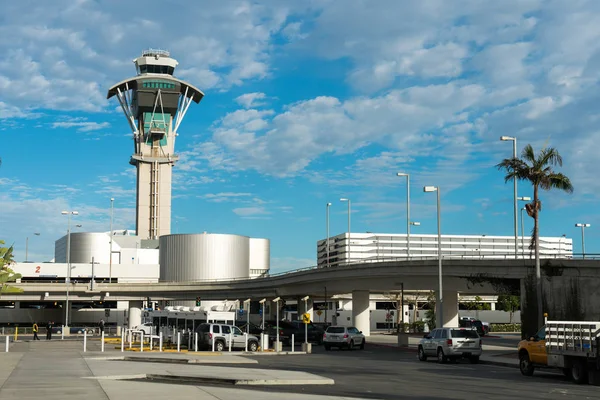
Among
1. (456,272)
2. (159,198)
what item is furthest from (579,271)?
(159,198)

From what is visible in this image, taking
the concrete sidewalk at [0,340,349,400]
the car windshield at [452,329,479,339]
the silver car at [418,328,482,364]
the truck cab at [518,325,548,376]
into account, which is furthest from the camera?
the car windshield at [452,329,479,339]

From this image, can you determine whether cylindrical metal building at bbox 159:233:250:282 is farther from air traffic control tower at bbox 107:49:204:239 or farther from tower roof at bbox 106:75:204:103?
tower roof at bbox 106:75:204:103

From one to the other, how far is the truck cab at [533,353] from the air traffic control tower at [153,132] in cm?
14259

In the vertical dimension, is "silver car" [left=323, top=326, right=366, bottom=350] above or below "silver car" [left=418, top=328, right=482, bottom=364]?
below

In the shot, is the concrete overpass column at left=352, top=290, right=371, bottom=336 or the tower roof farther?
the tower roof

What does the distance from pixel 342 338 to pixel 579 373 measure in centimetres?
2958

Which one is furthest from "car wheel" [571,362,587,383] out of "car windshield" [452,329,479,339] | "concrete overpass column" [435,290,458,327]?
"concrete overpass column" [435,290,458,327]

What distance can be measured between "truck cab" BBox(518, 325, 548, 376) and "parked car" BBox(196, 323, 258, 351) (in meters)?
22.3

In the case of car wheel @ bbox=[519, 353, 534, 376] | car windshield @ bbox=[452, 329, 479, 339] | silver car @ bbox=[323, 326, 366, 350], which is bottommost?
silver car @ bbox=[323, 326, 366, 350]

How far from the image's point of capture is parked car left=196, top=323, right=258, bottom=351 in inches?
1902

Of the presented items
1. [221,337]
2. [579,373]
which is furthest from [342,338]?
[579,373]

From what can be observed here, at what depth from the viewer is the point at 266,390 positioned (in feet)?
71.4

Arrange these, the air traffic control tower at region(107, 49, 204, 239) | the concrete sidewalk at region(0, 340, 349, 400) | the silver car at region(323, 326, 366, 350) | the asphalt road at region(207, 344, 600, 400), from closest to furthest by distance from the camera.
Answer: the concrete sidewalk at region(0, 340, 349, 400), the asphalt road at region(207, 344, 600, 400), the silver car at region(323, 326, 366, 350), the air traffic control tower at region(107, 49, 204, 239)

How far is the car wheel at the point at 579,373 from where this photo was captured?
2591cm
